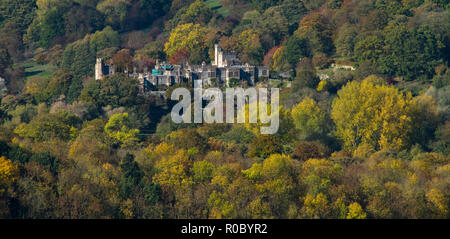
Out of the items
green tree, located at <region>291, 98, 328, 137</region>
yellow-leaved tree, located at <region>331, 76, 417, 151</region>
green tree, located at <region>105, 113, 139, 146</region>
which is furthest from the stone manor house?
yellow-leaved tree, located at <region>331, 76, 417, 151</region>

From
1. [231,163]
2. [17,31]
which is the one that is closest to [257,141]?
[231,163]

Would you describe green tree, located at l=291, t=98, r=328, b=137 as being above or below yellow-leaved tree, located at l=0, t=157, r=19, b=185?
below

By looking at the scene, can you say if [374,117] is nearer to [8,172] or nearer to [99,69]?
[99,69]

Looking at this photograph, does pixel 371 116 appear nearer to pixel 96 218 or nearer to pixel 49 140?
pixel 49 140

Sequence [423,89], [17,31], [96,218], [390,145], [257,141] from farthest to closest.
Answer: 1. [17,31]
2. [423,89]
3. [390,145]
4. [257,141]
5. [96,218]

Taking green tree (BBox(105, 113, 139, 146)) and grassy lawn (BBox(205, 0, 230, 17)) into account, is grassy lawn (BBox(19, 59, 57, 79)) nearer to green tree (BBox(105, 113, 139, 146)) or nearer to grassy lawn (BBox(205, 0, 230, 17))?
grassy lawn (BBox(205, 0, 230, 17))

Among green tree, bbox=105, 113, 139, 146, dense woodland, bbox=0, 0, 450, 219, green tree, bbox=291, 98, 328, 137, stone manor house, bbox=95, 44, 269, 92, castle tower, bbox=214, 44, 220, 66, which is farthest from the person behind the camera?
castle tower, bbox=214, 44, 220, 66
